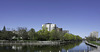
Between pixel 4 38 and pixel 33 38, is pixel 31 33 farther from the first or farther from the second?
pixel 4 38

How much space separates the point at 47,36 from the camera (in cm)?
10469

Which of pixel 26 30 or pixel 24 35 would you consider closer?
pixel 24 35

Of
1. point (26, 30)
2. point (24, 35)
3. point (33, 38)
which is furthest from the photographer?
point (26, 30)

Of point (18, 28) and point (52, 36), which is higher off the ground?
point (18, 28)

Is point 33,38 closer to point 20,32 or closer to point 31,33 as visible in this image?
point 31,33

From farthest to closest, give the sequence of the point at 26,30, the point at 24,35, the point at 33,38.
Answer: the point at 26,30, the point at 24,35, the point at 33,38

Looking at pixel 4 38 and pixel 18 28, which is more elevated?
pixel 18 28

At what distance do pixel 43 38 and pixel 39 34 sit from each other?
453cm

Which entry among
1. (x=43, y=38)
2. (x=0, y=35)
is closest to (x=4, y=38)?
(x=0, y=35)

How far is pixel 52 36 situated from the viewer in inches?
4124

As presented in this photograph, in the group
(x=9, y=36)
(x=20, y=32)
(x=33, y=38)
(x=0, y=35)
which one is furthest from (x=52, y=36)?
(x=0, y=35)

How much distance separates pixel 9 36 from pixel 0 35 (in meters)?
7.99

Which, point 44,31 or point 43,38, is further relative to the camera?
point 44,31

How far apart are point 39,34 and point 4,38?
27.4m
